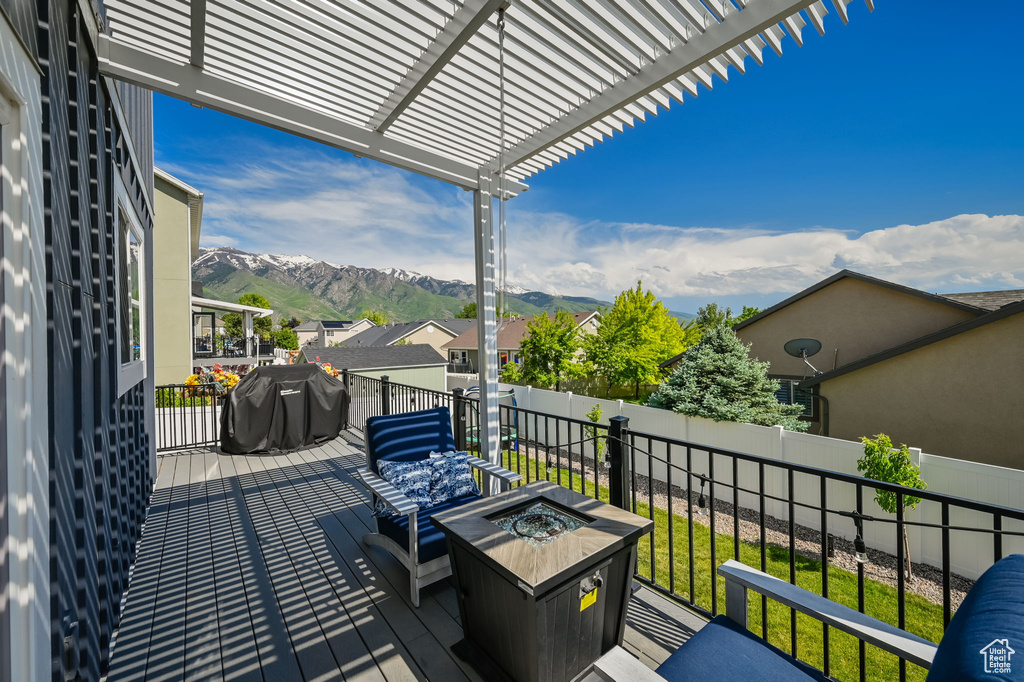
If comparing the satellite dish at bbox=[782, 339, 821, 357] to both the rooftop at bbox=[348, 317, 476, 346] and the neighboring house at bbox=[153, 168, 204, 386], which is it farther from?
the rooftop at bbox=[348, 317, 476, 346]

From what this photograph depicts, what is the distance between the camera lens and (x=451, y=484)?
9.55ft

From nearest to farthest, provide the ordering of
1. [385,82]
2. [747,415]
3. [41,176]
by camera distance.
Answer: [41,176]
[385,82]
[747,415]

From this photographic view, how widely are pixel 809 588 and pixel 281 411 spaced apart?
6.51 metres

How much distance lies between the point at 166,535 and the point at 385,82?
3.59 metres

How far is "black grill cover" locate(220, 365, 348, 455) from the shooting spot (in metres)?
5.24

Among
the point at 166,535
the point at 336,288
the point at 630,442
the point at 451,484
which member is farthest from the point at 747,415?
the point at 336,288

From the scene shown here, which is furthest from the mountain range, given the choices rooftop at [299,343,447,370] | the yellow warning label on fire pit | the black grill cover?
the yellow warning label on fire pit

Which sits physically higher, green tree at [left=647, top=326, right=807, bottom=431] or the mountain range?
the mountain range

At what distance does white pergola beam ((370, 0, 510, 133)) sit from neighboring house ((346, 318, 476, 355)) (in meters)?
35.0

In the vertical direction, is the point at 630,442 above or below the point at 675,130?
below

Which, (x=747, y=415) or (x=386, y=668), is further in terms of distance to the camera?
(x=747, y=415)

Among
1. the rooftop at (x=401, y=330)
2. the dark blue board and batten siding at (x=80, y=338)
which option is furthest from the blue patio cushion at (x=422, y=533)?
the rooftop at (x=401, y=330)

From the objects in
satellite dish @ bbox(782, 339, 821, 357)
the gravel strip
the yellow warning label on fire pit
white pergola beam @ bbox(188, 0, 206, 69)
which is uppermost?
white pergola beam @ bbox(188, 0, 206, 69)

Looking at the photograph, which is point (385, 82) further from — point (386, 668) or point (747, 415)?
point (747, 415)
